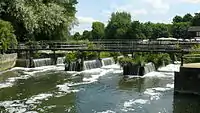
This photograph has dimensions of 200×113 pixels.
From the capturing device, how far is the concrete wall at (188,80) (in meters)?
22.9

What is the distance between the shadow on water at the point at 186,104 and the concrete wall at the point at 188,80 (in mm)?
456

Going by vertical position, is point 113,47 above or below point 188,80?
above

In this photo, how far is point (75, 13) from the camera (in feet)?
208

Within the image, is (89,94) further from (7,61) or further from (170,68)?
(7,61)

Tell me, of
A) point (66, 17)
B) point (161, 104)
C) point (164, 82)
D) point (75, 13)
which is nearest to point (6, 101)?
point (161, 104)

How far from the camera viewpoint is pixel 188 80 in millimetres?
23078

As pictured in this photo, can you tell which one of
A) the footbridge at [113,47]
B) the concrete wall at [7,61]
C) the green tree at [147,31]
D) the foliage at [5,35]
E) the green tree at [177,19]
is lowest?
the concrete wall at [7,61]

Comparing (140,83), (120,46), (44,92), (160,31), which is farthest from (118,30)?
(44,92)

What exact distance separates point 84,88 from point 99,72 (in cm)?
1003

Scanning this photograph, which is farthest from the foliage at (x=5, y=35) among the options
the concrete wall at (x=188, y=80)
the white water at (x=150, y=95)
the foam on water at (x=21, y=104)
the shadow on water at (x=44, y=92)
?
the concrete wall at (x=188, y=80)

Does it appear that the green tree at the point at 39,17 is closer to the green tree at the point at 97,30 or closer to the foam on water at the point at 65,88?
the foam on water at the point at 65,88

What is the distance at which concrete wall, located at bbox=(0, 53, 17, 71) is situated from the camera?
127 ft

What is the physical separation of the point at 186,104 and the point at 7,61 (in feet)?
80.3

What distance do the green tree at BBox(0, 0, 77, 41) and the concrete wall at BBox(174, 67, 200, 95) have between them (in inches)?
967
